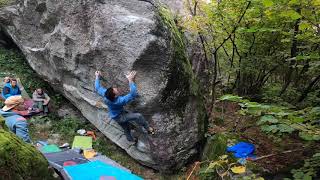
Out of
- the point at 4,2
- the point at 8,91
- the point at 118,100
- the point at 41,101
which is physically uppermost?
the point at 4,2

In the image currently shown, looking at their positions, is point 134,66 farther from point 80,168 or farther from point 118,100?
point 80,168

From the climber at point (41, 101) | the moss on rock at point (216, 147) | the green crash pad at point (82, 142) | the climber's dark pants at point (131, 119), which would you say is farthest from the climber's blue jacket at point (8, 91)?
the moss on rock at point (216, 147)

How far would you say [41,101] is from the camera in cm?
1138

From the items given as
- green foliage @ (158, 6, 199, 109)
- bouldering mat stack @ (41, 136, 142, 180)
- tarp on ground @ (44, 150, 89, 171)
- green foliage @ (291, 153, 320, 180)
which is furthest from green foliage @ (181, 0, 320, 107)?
tarp on ground @ (44, 150, 89, 171)

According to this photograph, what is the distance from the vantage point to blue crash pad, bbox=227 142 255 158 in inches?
334

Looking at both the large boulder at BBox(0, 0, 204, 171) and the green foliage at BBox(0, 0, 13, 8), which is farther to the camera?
the green foliage at BBox(0, 0, 13, 8)

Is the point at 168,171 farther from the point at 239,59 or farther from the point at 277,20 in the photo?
the point at 277,20

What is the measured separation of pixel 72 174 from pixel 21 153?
7.03ft

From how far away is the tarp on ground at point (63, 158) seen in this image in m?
7.38

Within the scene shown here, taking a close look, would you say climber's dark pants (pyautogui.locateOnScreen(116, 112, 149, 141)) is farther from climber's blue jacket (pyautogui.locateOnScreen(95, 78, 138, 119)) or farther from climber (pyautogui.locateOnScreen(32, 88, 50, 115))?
climber (pyautogui.locateOnScreen(32, 88, 50, 115))

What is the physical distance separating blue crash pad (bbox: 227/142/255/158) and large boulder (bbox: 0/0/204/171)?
1322mm

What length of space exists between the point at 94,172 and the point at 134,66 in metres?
2.86

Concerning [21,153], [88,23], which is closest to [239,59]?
[88,23]

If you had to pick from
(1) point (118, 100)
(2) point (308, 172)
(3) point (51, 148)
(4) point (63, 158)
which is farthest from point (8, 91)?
(2) point (308, 172)
